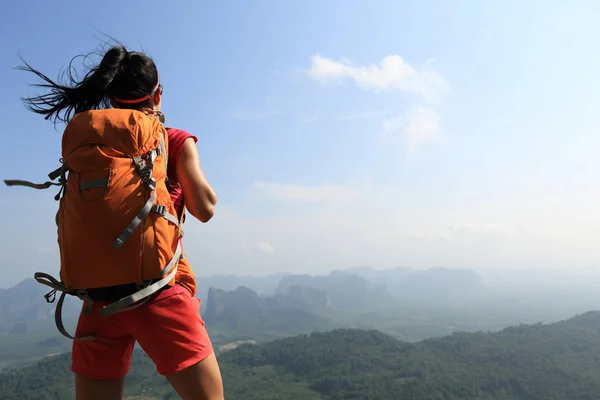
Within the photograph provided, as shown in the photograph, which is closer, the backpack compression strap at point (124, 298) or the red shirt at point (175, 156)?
the backpack compression strap at point (124, 298)

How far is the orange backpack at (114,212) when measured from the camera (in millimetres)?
1738

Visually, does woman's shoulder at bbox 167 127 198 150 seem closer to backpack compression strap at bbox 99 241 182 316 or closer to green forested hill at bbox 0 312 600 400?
backpack compression strap at bbox 99 241 182 316

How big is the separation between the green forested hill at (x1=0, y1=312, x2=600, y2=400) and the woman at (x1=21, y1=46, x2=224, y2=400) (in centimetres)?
11049

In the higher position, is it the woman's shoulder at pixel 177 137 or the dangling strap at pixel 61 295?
the woman's shoulder at pixel 177 137

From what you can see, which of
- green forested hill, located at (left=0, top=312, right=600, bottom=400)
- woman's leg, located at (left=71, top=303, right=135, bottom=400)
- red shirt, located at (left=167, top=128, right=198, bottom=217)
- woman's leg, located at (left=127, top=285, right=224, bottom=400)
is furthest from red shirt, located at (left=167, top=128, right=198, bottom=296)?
green forested hill, located at (left=0, top=312, right=600, bottom=400)

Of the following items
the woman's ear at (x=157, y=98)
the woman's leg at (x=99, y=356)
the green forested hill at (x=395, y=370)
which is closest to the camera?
the woman's leg at (x=99, y=356)

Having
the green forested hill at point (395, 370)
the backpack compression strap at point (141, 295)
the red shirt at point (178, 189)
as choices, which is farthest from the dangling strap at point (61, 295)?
the green forested hill at point (395, 370)

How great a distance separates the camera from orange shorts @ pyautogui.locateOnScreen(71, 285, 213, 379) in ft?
6.19

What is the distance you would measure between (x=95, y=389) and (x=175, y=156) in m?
1.20

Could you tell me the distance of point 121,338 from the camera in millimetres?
2072

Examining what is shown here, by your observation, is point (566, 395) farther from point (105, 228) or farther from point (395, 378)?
point (105, 228)

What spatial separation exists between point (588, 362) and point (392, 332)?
283 ft

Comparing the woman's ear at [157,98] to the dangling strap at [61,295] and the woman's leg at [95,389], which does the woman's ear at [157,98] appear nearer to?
the dangling strap at [61,295]

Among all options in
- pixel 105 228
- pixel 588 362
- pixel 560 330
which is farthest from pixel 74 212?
pixel 560 330
